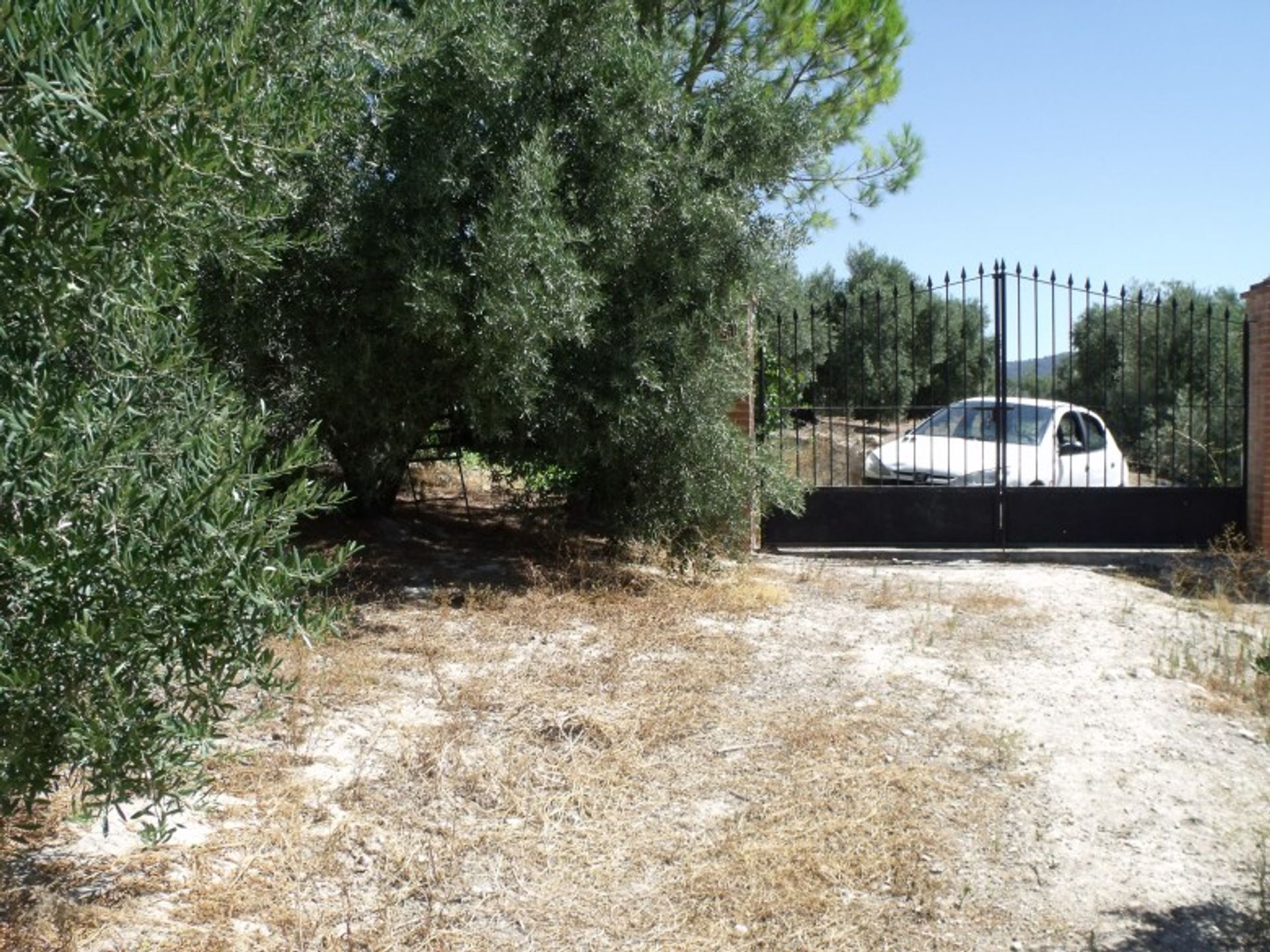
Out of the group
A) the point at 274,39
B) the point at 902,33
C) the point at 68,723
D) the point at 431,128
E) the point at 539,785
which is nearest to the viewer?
the point at 68,723

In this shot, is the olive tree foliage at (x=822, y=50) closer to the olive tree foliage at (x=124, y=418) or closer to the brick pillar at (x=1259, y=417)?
the brick pillar at (x=1259, y=417)

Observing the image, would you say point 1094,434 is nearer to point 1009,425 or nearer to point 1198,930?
point 1009,425

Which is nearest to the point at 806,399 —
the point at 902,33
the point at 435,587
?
the point at 902,33

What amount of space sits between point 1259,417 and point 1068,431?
2.02m

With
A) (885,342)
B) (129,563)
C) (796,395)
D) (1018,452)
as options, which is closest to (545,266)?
(129,563)

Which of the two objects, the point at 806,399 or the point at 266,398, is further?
the point at 806,399

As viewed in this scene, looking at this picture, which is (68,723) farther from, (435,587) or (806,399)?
(806,399)

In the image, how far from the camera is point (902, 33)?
10391 mm

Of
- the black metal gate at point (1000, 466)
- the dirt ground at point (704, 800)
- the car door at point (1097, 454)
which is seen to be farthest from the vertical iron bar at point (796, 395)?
the car door at point (1097, 454)

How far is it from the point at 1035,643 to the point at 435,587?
394 cm

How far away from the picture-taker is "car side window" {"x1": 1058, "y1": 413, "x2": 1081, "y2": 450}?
11.0 m

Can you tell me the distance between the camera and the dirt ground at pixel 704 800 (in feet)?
12.0

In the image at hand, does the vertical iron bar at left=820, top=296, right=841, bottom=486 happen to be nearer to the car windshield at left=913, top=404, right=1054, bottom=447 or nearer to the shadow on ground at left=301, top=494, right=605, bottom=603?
the car windshield at left=913, top=404, right=1054, bottom=447

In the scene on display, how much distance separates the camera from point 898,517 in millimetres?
10047
